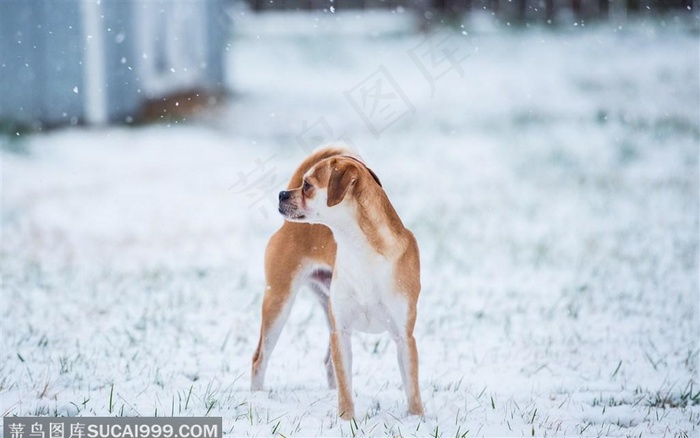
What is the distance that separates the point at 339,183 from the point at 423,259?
3.93m

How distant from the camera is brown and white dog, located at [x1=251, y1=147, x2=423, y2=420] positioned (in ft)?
10.2

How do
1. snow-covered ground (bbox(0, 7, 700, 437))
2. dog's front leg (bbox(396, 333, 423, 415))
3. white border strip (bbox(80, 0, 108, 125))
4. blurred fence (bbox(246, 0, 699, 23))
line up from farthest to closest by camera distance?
Answer: blurred fence (bbox(246, 0, 699, 23)) < white border strip (bbox(80, 0, 108, 125)) < snow-covered ground (bbox(0, 7, 700, 437)) < dog's front leg (bbox(396, 333, 423, 415))

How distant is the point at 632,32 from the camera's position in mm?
18781

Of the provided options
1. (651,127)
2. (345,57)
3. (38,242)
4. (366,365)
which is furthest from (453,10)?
(366,365)

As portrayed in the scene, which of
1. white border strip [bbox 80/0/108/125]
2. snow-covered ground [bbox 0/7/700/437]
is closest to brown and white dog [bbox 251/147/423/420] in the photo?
snow-covered ground [bbox 0/7/700/437]

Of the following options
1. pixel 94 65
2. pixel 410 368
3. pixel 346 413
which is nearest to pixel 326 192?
pixel 410 368

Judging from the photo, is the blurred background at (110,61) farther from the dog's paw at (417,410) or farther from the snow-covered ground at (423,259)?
the dog's paw at (417,410)

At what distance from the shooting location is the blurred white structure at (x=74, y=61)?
1114 centimetres

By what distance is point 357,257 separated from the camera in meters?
3.18

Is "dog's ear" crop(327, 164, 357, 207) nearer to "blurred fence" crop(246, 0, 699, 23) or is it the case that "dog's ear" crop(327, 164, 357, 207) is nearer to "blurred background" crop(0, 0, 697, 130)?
"blurred background" crop(0, 0, 697, 130)

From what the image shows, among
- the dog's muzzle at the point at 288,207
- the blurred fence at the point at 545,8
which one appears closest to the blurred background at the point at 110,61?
the blurred fence at the point at 545,8

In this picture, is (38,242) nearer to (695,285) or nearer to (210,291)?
(210,291)

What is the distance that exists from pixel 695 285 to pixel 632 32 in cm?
1391

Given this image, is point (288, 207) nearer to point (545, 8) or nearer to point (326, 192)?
point (326, 192)
